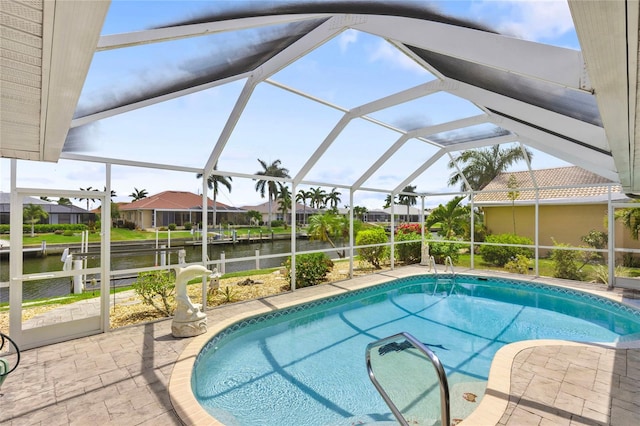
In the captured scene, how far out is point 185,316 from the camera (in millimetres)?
5859

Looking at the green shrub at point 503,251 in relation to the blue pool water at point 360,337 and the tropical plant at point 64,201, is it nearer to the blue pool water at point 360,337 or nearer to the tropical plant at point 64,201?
the blue pool water at point 360,337

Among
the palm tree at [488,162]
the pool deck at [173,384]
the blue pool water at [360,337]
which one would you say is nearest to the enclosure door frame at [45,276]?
the pool deck at [173,384]

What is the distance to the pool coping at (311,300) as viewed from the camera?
3570 millimetres

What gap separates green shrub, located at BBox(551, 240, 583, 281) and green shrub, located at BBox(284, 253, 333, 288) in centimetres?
807

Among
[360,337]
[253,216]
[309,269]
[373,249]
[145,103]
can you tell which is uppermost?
[145,103]

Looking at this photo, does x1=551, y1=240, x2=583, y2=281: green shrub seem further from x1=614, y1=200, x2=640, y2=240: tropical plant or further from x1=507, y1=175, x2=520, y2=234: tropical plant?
x1=507, y1=175, x2=520, y2=234: tropical plant

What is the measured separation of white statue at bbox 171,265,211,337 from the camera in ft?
19.0

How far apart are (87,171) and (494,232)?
1819 cm

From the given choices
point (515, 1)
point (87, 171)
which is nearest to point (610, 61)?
point (515, 1)

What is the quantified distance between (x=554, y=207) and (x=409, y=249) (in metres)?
7.68

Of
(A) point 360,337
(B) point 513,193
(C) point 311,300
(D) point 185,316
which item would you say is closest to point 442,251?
(B) point 513,193

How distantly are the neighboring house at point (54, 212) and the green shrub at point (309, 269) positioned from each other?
5683mm

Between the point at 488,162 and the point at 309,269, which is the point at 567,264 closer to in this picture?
the point at 309,269

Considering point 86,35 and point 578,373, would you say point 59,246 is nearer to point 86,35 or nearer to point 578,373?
point 86,35
